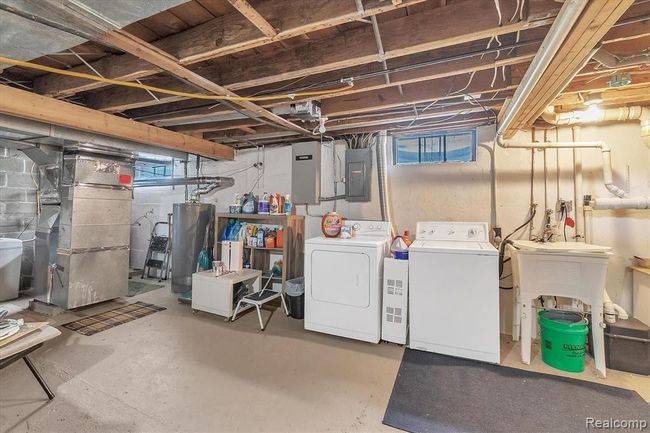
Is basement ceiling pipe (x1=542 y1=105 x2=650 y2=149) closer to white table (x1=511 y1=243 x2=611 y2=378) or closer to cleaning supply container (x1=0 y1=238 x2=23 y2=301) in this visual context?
white table (x1=511 y1=243 x2=611 y2=378)

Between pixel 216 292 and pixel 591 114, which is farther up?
pixel 591 114

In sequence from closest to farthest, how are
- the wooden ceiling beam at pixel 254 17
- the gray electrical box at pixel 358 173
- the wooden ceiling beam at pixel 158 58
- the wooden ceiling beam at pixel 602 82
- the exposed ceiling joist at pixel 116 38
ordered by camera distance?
the exposed ceiling joist at pixel 116 38
the wooden ceiling beam at pixel 254 17
the wooden ceiling beam at pixel 158 58
the wooden ceiling beam at pixel 602 82
the gray electrical box at pixel 358 173

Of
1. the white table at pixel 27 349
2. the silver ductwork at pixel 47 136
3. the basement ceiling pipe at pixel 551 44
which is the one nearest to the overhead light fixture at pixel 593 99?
the basement ceiling pipe at pixel 551 44

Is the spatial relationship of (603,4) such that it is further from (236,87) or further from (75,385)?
(75,385)

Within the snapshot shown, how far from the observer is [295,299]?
333 centimetres

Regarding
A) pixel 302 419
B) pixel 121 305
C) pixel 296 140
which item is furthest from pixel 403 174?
pixel 121 305

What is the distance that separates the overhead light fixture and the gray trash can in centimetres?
326

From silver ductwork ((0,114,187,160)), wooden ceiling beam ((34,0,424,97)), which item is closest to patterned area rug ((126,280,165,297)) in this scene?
silver ductwork ((0,114,187,160))

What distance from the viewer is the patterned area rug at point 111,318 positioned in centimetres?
298

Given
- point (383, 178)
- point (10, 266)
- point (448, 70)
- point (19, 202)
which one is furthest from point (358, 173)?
point (19, 202)

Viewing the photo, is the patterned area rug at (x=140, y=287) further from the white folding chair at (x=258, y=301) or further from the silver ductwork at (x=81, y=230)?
the white folding chair at (x=258, y=301)

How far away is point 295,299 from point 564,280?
253 cm

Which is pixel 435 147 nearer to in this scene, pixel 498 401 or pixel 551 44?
pixel 551 44
